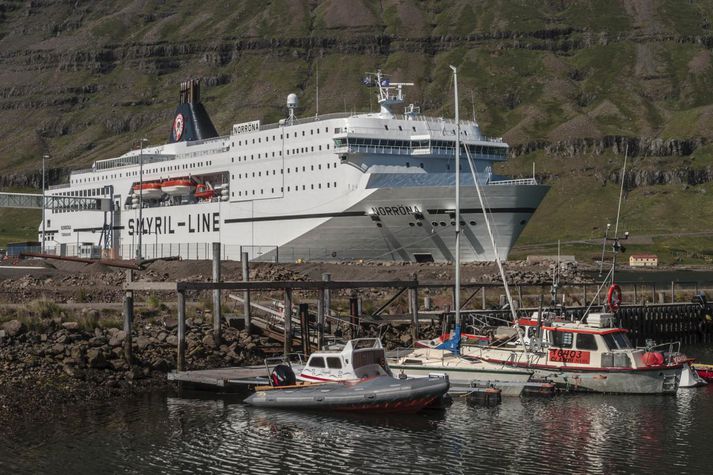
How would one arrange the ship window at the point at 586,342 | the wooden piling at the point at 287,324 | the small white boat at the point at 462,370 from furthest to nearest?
the wooden piling at the point at 287,324 → the ship window at the point at 586,342 → the small white boat at the point at 462,370

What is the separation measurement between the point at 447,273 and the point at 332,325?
19.5m

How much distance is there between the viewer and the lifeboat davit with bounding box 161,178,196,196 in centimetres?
8012

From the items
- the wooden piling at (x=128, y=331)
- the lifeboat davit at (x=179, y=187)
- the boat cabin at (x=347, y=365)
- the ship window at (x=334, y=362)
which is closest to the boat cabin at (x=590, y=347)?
the boat cabin at (x=347, y=365)

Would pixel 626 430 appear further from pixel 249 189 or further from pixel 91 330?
pixel 249 189

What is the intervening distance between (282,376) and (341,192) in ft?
115

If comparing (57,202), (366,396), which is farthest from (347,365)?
(57,202)

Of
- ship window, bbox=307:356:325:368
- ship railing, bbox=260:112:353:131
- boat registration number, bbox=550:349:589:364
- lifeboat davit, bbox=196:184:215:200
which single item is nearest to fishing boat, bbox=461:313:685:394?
boat registration number, bbox=550:349:589:364

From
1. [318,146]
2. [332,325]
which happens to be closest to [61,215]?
[318,146]

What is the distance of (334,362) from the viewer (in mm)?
29531

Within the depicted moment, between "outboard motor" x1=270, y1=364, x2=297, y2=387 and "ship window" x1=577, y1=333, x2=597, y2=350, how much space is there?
912 centimetres

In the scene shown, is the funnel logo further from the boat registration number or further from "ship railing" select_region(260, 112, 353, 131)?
the boat registration number

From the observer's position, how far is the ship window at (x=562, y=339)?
32156 mm

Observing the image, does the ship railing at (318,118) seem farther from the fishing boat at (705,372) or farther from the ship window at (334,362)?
the ship window at (334,362)

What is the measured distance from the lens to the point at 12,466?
22.8 metres
